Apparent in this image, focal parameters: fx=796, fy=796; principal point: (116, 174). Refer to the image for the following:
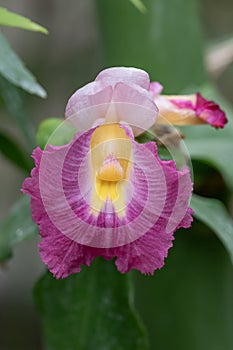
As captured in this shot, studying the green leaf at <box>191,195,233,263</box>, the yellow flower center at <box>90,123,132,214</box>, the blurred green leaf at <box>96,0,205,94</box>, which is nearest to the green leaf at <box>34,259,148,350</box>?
the green leaf at <box>191,195,233,263</box>

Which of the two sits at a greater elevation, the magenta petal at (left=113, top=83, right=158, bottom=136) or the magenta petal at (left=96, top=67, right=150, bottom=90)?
the magenta petal at (left=96, top=67, right=150, bottom=90)

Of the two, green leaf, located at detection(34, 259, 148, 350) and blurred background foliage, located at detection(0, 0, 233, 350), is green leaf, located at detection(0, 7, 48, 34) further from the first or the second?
green leaf, located at detection(34, 259, 148, 350)

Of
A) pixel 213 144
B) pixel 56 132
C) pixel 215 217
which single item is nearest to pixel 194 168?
pixel 213 144

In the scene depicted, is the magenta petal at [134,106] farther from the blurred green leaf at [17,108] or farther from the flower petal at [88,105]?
the blurred green leaf at [17,108]

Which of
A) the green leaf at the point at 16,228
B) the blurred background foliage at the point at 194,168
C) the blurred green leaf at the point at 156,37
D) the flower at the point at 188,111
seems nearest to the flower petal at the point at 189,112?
the flower at the point at 188,111

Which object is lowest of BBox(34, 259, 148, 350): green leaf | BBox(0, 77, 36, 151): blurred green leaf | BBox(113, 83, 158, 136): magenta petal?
BBox(34, 259, 148, 350): green leaf

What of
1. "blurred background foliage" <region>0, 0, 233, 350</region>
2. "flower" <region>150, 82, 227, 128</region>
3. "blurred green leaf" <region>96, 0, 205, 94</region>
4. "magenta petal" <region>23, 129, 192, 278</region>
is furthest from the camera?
"blurred green leaf" <region>96, 0, 205, 94</region>

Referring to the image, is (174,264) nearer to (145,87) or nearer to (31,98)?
(145,87)
